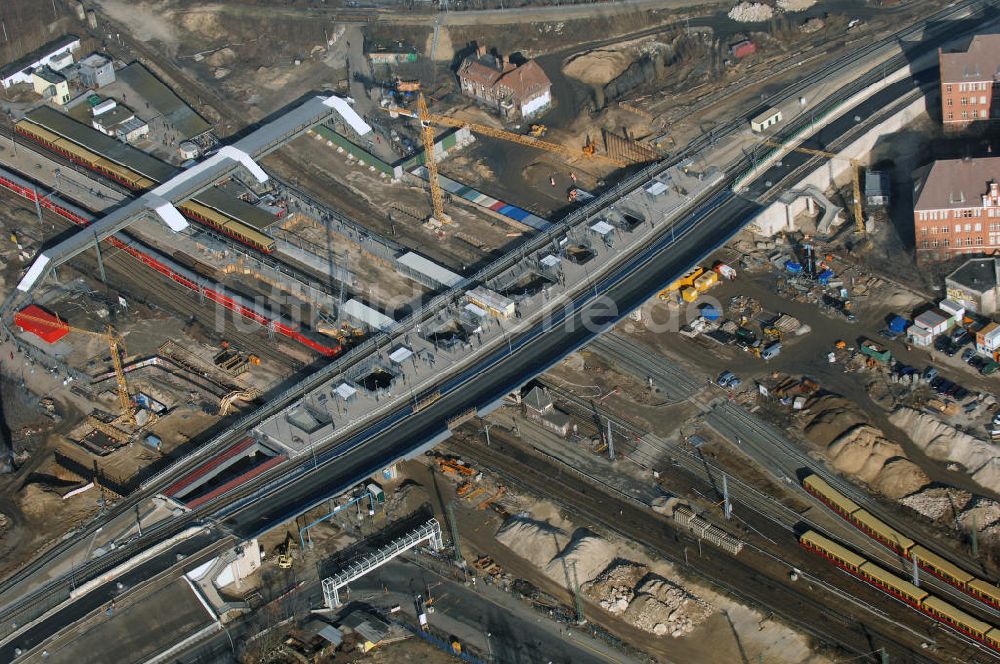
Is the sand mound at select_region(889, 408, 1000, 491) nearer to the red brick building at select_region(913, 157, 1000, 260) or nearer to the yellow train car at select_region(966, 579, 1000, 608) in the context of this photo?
the yellow train car at select_region(966, 579, 1000, 608)

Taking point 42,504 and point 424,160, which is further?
point 424,160

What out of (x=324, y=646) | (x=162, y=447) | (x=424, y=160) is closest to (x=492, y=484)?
(x=324, y=646)

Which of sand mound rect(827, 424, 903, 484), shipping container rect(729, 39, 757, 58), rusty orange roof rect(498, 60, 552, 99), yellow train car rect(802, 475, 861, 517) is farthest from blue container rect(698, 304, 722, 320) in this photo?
shipping container rect(729, 39, 757, 58)

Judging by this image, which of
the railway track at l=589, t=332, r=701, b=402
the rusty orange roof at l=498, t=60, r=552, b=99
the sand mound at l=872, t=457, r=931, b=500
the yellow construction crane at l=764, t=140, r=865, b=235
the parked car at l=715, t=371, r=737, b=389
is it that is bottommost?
the sand mound at l=872, t=457, r=931, b=500

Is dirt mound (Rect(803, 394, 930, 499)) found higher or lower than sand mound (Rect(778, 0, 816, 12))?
lower

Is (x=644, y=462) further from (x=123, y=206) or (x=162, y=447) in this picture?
(x=123, y=206)

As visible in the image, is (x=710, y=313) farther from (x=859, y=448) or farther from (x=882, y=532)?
(x=882, y=532)
